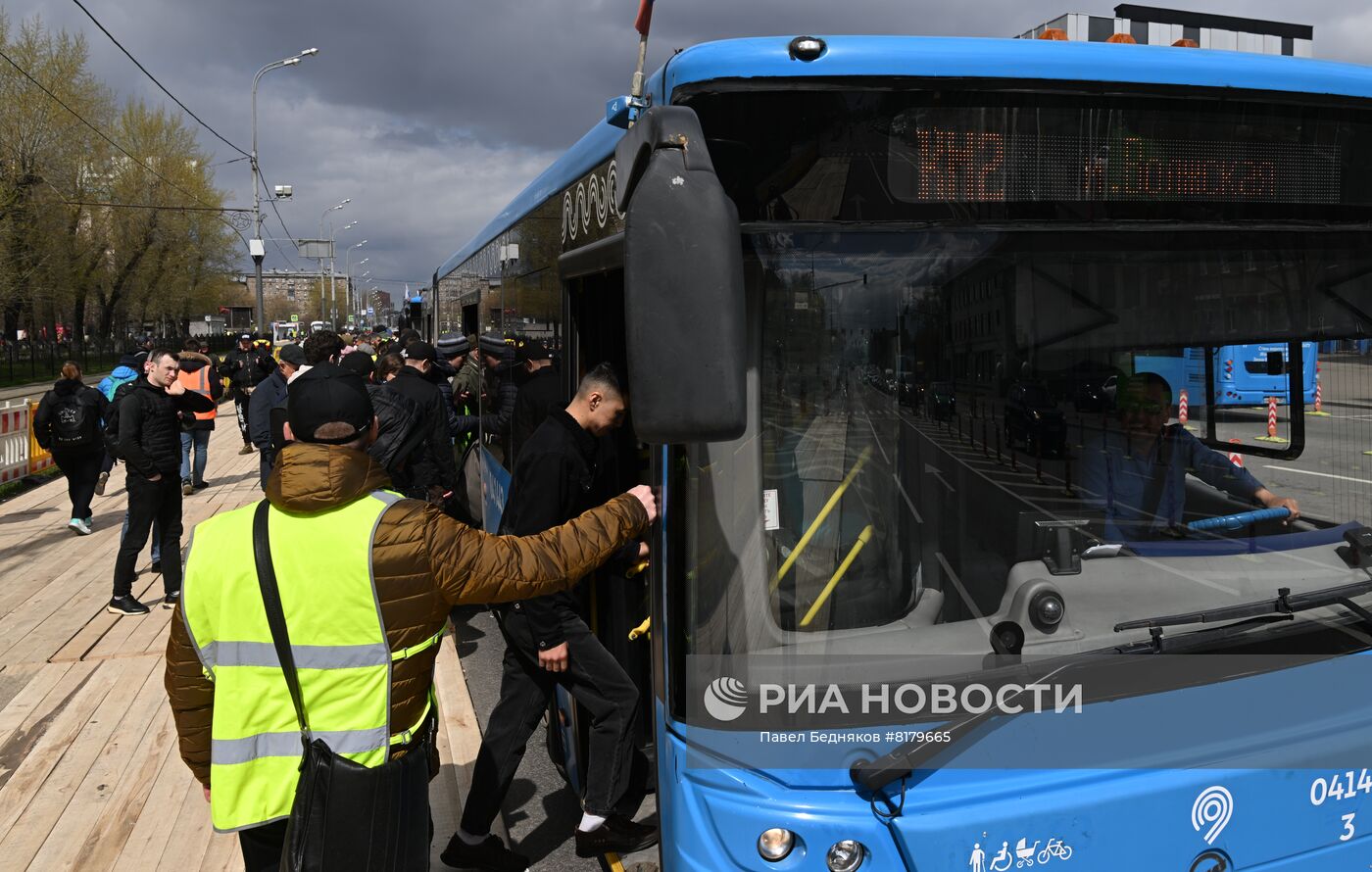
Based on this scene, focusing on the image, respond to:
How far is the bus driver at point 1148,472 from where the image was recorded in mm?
2818

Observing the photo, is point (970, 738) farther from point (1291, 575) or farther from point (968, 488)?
point (1291, 575)

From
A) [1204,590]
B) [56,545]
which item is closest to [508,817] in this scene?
[1204,590]

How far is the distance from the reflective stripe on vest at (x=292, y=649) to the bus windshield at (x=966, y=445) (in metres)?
0.77

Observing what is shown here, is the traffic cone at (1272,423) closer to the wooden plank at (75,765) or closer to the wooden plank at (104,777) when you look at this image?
the wooden plank at (104,777)

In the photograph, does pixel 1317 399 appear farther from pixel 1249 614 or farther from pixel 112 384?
pixel 112 384

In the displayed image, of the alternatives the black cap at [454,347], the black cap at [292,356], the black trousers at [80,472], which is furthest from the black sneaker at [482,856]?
the black trousers at [80,472]

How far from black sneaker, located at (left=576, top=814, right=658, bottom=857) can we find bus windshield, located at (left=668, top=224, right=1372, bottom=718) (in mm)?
1646

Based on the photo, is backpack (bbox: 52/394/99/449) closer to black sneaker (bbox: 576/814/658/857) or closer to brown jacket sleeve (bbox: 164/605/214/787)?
black sneaker (bbox: 576/814/658/857)

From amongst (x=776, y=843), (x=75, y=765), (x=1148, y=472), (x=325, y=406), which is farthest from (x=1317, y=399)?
(x=75, y=765)

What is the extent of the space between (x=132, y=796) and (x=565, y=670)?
2302 millimetres

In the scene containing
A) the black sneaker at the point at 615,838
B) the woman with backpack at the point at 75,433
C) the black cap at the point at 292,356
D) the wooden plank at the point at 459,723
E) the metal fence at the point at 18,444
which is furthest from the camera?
the metal fence at the point at 18,444

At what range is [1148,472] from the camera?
292 centimetres

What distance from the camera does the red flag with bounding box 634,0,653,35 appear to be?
2830 mm

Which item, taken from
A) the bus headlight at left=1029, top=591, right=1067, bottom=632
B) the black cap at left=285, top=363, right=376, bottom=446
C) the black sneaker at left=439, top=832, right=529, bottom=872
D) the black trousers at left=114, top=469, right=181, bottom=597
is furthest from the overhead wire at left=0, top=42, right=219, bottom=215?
the bus headlight at left=1029, top=591, right=1067, bottom=632
